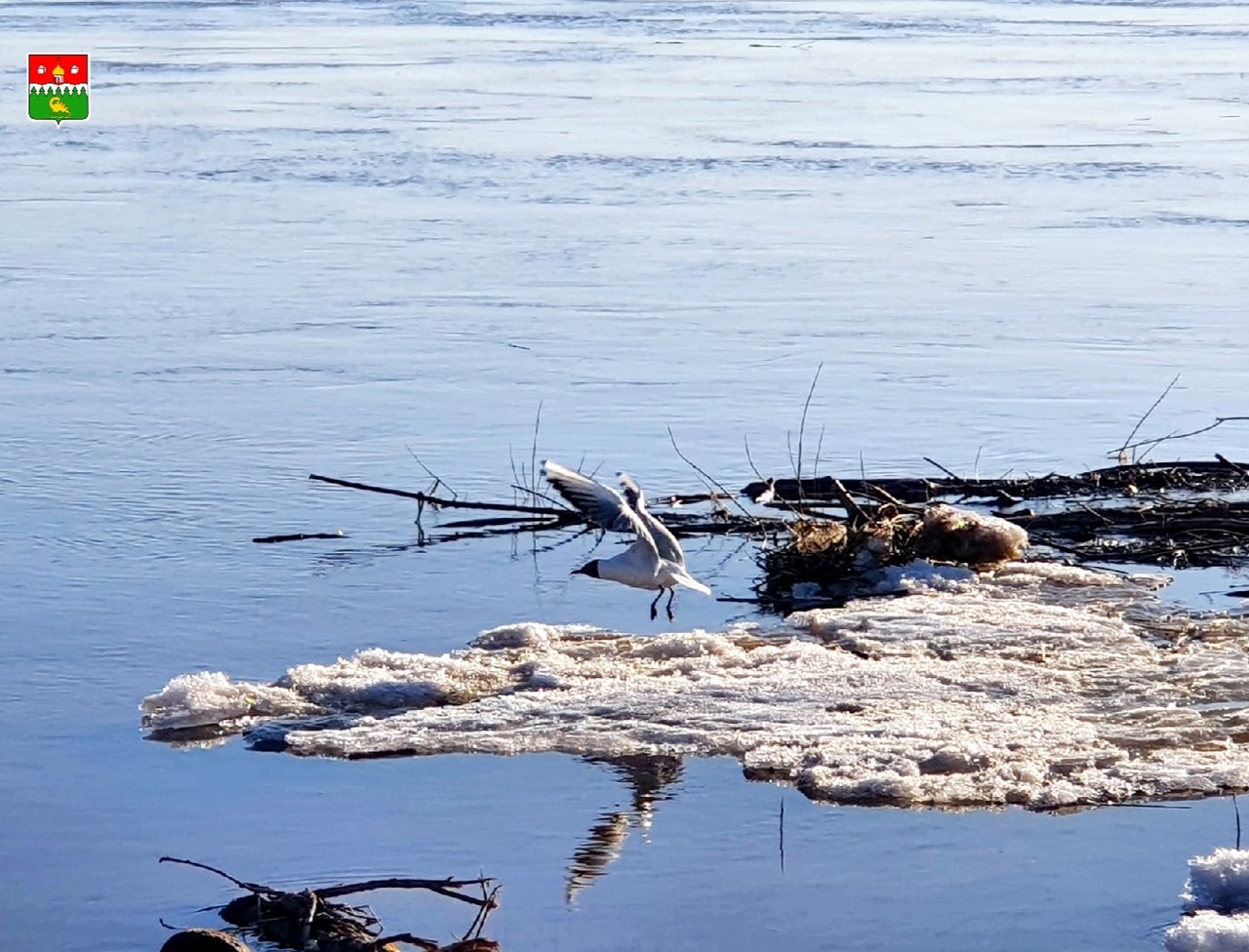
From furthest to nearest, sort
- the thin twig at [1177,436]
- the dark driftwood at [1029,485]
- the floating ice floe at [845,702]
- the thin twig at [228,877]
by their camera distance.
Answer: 1. the thin twig at [1177,436]
2. the dark driftwood at [1029,485]
3. the floating ice floe at [845,702]
4. the thin twig at [228,877]

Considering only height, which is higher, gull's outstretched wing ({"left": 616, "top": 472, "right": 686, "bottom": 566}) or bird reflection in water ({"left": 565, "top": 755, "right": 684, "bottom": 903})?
gull's outstretched wing ({"left": 616, "top": 472, "right": 686, "bottom": 566})

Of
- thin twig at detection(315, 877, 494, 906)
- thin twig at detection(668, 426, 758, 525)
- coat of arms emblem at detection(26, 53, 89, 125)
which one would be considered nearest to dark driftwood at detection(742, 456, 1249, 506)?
thin twig at detection(668, 426, 758, 525)

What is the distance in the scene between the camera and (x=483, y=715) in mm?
6543

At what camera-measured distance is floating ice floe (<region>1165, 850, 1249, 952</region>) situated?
476 cm

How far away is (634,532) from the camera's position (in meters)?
7.85

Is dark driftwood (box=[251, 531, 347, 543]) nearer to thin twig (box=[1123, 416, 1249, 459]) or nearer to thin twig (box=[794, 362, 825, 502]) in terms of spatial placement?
thin twig (box=[794, 362, 825, 502])

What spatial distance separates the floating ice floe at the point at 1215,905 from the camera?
15.6 feet

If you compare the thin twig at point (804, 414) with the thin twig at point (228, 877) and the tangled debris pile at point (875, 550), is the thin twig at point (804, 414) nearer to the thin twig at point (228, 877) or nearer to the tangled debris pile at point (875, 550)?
the tangled debris pile at point (875, 550)

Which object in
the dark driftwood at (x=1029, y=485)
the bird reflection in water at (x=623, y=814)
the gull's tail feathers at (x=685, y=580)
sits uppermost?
the dark driftwood at (x=1029, y=485)

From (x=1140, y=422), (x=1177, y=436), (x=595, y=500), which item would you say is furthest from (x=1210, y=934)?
(x=1140, y=422)

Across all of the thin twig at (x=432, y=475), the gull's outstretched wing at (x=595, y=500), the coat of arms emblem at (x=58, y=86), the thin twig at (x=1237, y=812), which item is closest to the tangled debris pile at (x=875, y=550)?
the gull's outstretched wing at (x=595, y=500)

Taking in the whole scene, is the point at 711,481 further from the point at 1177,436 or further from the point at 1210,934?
the point at 1210,934

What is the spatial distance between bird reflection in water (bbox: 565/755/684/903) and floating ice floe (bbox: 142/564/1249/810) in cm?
7

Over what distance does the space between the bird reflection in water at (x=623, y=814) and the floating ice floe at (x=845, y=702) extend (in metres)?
0.07
